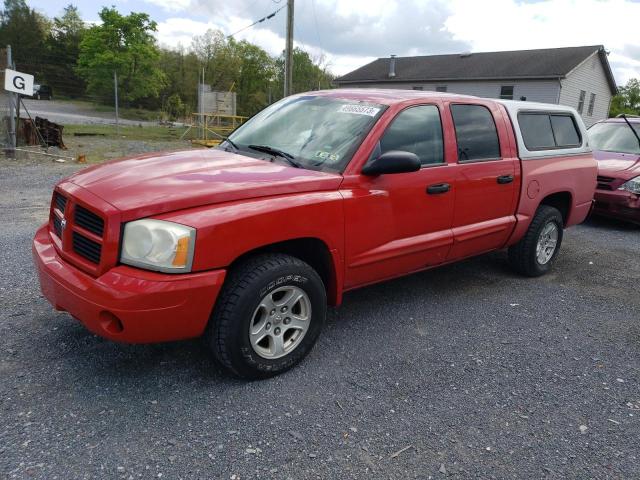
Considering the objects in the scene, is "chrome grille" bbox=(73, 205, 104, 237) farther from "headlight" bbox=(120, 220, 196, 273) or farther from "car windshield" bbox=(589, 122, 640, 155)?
"car windshield" bbox=(589, 122, 640, 155)

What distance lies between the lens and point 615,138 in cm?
886

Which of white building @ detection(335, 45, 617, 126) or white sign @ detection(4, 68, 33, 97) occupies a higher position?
white building @ detection(335, 45, 617, 126)

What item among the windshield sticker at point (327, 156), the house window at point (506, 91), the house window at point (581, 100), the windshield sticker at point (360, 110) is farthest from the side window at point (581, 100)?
the windshield sticker at point (327, 156)

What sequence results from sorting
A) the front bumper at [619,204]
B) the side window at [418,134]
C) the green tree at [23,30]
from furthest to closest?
the green tree at [23,30]
the front bumper at [619,204]
the side window at [418,134]

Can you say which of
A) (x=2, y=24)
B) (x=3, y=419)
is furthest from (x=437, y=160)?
(x=2, y=24)

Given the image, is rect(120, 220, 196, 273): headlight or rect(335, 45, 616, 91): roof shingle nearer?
rect(120, 220, 196, 273): headlight

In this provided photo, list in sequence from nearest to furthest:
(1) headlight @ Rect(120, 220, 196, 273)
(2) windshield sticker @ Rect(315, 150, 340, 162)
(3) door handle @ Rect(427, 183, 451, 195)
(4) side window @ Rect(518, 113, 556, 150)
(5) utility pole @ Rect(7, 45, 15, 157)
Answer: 1. (1) headlight @ Rect(120, 220, 196, 273)
2. (2) windshield sticker @ Rect(315, 150, 340, 162)
3. (3) door handle @ Rect(427, 183, 451, 195)
4. (4) side window @ Rect(518, 113, 556, 150)
5. (5) utility pole @ Rect(7, 45, 15, 157)

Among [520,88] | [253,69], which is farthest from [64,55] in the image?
[520,88]

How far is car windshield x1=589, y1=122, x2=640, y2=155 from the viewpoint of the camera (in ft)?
28.3

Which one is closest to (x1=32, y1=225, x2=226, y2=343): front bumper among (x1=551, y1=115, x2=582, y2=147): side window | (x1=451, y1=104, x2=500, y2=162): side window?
(x1=451, y1=104, x2=500, y2=162): side window

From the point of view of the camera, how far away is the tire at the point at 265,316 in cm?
285

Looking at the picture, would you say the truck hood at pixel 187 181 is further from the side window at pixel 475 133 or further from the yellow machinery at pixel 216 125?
the yellow machinery at pixel 216 125

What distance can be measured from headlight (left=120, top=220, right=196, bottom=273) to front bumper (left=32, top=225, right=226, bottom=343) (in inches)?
1.9

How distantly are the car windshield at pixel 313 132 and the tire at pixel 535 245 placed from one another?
7.62 ft
